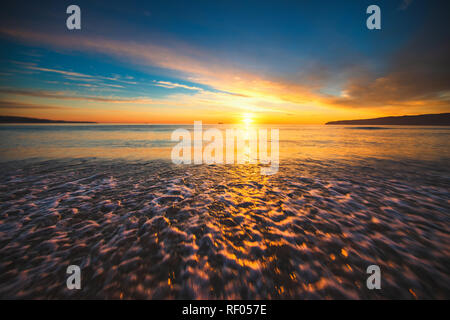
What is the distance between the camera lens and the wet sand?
11.6ft

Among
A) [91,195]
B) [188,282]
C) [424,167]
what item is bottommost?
[188,282]

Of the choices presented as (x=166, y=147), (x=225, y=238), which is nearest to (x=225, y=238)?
(x=225, y=238)

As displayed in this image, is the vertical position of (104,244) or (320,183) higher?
(320,183)

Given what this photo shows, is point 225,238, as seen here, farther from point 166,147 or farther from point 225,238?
point 166,147

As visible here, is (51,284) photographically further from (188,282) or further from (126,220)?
(188,282)

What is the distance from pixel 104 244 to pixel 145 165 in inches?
367

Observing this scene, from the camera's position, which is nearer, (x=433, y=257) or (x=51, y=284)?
(x=51, y=284)

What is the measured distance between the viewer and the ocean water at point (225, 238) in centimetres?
354

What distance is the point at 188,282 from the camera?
11.9ft

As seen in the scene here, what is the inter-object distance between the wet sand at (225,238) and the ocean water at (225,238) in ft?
0.10

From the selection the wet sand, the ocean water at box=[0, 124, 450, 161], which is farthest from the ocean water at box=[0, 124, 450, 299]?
the ocean water at box=[0, 124, 450, 161]

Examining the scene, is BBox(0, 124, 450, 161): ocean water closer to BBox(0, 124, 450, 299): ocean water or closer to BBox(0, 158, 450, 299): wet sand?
BBox(0, 124, 450, 299): ocean water

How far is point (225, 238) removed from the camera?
4961 millimetres
